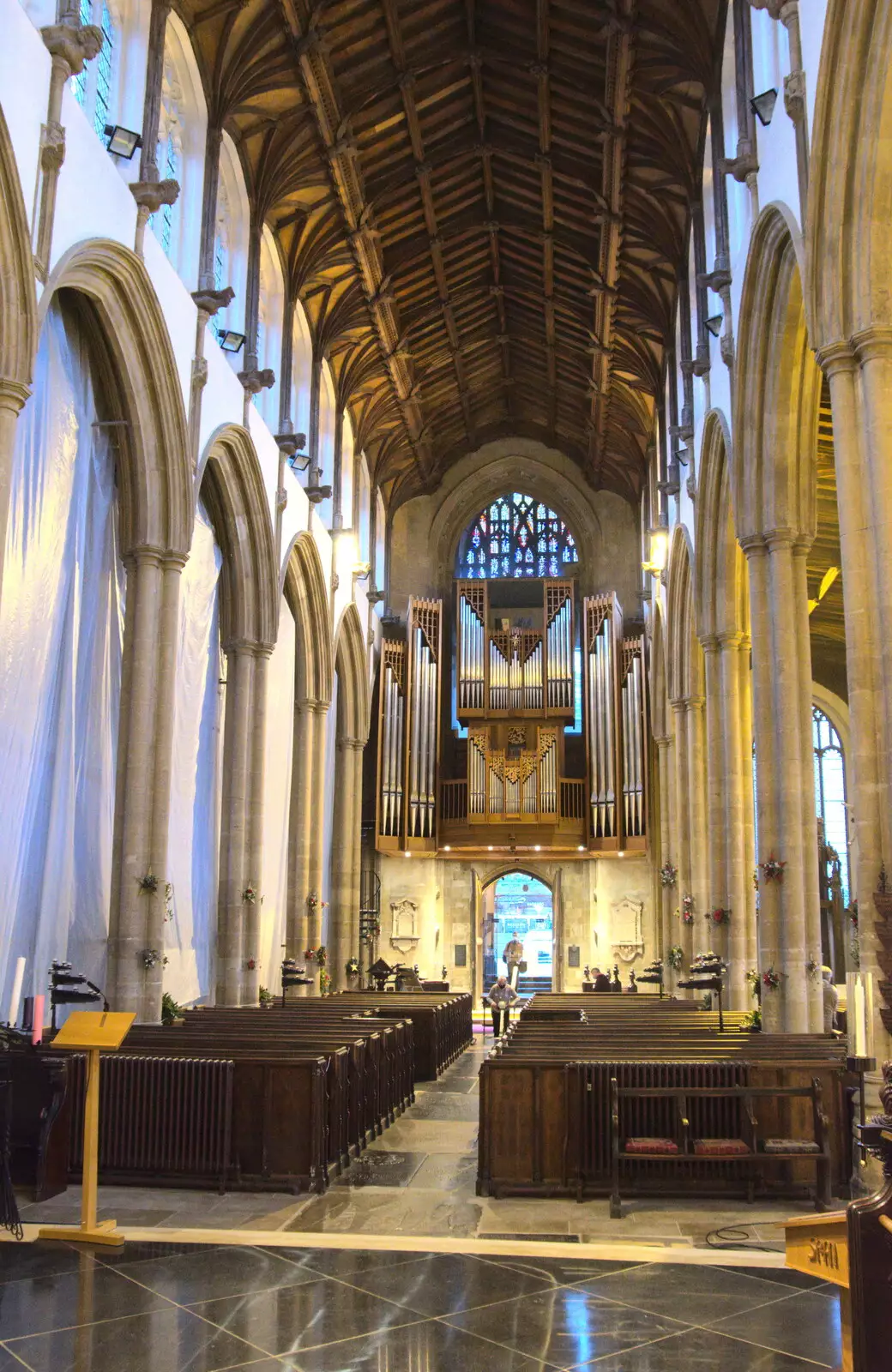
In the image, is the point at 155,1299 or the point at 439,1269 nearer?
the point at 155,1299

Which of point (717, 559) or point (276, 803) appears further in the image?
point (276, 803)

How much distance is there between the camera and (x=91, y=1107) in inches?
239

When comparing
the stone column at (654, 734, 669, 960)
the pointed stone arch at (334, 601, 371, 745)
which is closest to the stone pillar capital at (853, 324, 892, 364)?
the stone column at (654, 734, 669, 960)

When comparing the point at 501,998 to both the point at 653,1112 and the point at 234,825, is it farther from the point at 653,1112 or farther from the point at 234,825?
the point at 653,1112

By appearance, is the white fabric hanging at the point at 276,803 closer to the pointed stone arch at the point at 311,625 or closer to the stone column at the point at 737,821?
the pointed stone arch at the point at 311,625

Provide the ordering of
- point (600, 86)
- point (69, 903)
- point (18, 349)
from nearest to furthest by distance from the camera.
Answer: point (18, 349)
point (69, 903)
point (600, 86)

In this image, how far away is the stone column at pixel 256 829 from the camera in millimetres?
15031

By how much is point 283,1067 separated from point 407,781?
16563mm

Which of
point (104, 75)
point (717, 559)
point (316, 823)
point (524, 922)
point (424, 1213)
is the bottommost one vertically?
point (424, 1213)

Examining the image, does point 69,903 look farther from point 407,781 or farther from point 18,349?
point 407,781

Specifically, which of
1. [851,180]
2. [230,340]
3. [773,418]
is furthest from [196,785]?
[851,180]

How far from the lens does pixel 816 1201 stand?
694 cm

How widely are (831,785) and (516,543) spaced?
8645mm

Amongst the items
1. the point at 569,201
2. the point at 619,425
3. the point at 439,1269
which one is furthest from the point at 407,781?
the point at 439,1269
